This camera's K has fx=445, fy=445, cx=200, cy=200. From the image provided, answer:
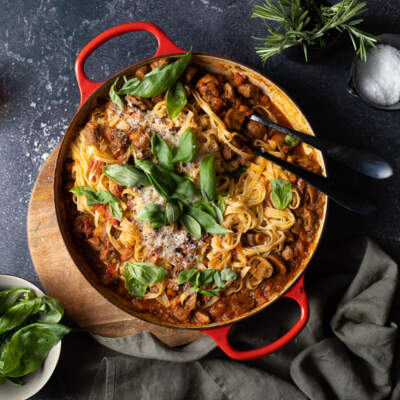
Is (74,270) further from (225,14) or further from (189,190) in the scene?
(225,14)

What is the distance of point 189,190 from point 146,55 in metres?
1.63

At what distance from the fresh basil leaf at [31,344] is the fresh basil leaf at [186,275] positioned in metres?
1.05

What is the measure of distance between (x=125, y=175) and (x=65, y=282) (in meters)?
1.34

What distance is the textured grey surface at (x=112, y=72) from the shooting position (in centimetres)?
433

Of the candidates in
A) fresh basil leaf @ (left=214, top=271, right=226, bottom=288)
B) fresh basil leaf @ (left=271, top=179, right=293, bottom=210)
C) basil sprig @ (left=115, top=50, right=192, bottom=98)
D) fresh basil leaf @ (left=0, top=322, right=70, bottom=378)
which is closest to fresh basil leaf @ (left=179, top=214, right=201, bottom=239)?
fresh basil leaf @ (left=214, top=271, right=226, bottom=288)

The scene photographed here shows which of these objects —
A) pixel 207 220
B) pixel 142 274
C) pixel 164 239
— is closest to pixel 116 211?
pixel 164 239

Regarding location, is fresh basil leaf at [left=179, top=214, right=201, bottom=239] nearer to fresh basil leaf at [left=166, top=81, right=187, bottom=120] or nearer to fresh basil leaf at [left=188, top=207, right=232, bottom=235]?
fresh basil leaf at [left=188, top=207, right=232, bottom=235]

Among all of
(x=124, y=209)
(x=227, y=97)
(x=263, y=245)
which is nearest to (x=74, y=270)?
(x=124, y=209)

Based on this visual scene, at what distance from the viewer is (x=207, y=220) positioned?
12.4 ft

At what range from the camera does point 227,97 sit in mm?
3986

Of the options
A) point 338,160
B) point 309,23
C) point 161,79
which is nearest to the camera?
point 338,160

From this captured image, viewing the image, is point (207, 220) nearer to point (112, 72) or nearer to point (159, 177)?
point (159, 177)

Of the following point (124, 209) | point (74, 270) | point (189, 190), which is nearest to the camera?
point (189, 190)

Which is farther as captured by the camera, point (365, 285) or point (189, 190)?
point (365, 285)
